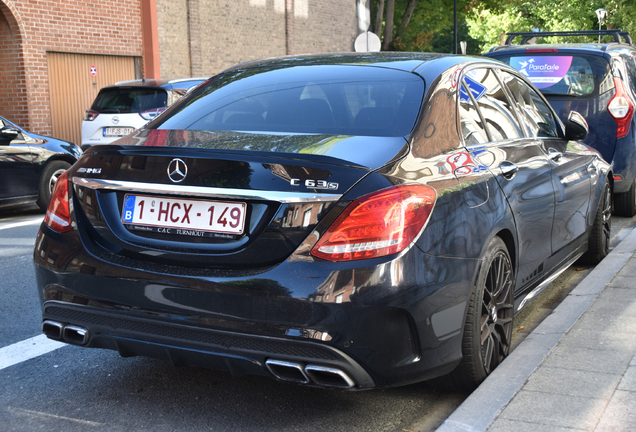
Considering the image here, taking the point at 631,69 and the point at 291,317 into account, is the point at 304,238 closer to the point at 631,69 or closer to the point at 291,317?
the point at 291,317

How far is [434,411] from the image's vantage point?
341 cm

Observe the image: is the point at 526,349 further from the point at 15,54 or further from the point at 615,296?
the point at 15,54

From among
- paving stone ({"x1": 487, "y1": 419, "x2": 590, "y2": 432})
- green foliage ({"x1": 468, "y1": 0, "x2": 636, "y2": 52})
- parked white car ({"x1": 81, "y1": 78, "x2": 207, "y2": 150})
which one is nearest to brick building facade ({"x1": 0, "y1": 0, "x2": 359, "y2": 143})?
parked white car ({"x1": 81, "y1": 78, "x2": 207, "y2": 150})

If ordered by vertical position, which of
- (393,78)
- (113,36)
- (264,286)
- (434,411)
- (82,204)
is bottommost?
(434,411)

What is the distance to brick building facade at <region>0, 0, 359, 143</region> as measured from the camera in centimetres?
1630

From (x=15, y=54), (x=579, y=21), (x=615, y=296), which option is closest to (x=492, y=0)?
(x=579, y=21)

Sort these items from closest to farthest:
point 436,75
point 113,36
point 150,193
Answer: point 150,193 < point 436,75 < point 113,36

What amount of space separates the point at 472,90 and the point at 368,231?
1.49m

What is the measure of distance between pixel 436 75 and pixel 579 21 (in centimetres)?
4491

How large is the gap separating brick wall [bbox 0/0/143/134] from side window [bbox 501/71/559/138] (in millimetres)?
13694

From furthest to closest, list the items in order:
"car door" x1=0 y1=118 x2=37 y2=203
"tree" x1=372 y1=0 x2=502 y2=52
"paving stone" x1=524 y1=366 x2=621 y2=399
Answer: "tree" x1=372 y1=0 x2=502 y2=52 < "car door" x1=0 y1=118 x2=37 y2=203 < "paving stone" x1=524 y1=366 x2=621 y2=399

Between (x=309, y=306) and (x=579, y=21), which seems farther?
(x=579, y=21)

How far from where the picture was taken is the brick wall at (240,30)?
68.5 ft

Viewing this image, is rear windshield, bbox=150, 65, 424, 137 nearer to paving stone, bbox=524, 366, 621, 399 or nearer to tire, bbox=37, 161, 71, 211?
paving stone, bbox=524, 366, 621, 399
